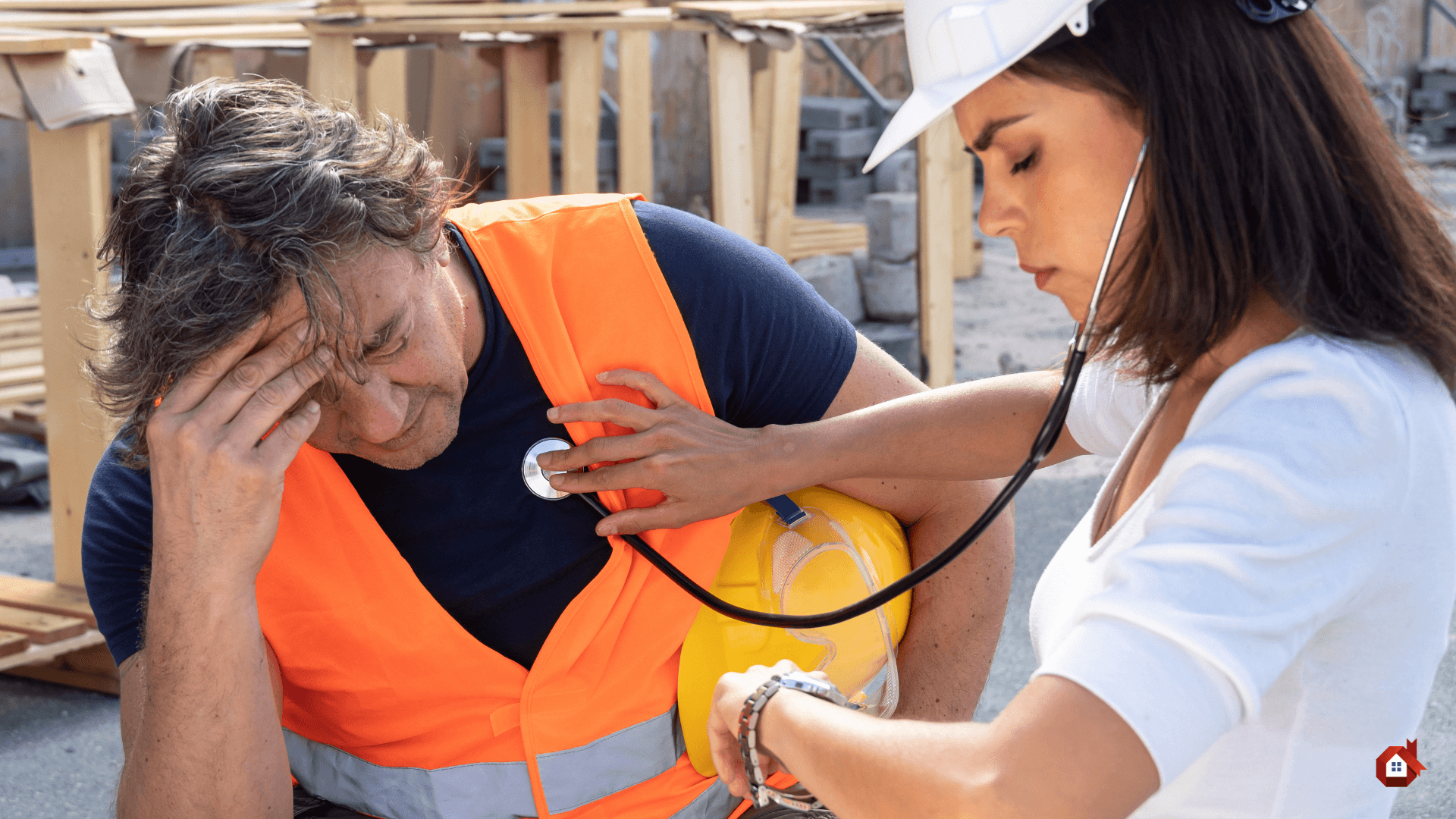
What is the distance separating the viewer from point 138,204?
54.9 inches

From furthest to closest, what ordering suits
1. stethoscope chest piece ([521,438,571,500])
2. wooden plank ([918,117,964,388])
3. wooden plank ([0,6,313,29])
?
wooden plank ([918,117,964,388]) < wooden plank ([0,6,313,29]) < stethoscope chest piece ([521,438,571,500])

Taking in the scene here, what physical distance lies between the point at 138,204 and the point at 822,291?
4256 mm

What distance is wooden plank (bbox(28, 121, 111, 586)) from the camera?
2.70m

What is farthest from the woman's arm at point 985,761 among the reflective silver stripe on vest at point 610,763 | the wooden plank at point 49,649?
the wooden plank at point 49,649

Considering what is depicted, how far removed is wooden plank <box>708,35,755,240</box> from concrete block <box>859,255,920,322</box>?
221cm

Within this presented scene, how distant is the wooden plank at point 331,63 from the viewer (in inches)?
128

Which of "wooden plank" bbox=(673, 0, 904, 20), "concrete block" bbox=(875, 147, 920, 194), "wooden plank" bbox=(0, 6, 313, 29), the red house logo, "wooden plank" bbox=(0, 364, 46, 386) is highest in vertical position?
"wooden plank" bbox=(673, 0, 904, 20)

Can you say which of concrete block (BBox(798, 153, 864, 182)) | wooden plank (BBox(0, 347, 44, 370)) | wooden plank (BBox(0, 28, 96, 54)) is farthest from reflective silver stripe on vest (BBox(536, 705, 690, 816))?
concrete block (BBox(798, 153, 864, 182))

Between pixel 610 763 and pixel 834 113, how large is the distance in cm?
760

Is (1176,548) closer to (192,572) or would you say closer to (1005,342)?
(192,572)

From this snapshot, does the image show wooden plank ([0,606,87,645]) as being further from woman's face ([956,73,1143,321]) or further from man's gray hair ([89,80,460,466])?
woman's face ([956,73,1143,321])

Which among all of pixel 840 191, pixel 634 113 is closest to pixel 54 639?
pixel 634 113

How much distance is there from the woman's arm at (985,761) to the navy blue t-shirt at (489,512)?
0.64 meters

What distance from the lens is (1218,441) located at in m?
0.89
